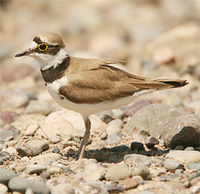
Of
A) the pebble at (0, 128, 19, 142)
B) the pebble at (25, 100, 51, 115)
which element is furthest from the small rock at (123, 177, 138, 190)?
the pebble at (25, 100, 51, 115)

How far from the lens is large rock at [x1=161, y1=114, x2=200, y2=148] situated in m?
5.45

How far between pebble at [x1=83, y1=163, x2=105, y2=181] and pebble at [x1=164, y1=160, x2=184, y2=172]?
1.00 metres

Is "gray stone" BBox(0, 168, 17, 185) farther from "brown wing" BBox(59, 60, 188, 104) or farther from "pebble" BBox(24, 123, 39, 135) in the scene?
"pebble" BBox(24, 123, 39, 135)

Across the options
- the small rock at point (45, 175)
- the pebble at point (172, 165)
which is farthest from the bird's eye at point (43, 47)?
the pebble at point (172, 165)

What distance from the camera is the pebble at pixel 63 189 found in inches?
161

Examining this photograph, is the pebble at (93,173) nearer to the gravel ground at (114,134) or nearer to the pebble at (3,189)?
the gravel ground at (114,134)

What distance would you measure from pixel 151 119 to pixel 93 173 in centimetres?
218

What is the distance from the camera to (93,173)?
4629 millimetres

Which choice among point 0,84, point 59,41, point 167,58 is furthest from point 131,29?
point 59,41

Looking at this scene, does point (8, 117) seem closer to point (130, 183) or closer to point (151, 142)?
point (151, 142)

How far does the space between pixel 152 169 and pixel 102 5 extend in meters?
15.8

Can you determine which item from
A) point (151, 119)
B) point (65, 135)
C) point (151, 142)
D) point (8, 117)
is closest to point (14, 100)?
point (8, 117)

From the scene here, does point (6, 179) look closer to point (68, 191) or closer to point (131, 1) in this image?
point (68, 191)

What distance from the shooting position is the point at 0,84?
10898 mm
